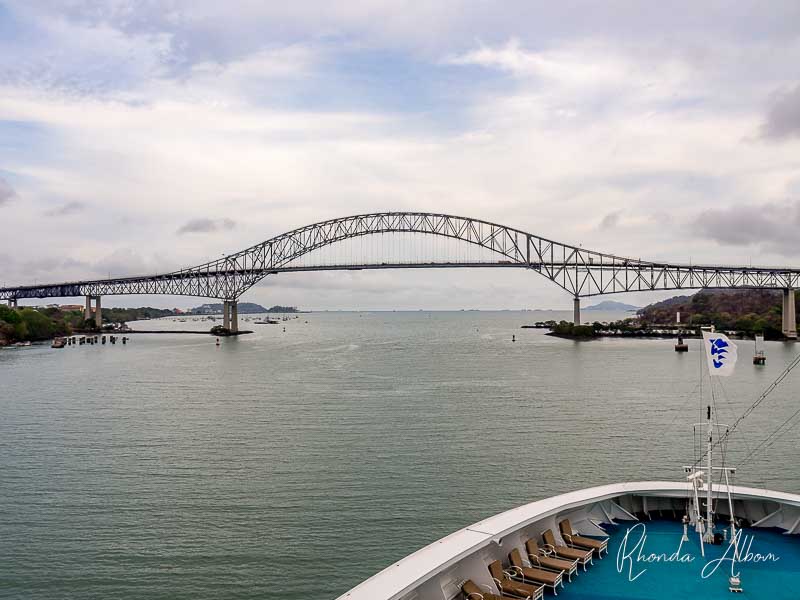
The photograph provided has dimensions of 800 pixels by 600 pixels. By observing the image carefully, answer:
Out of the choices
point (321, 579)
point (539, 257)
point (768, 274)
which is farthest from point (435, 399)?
point (768, 274)

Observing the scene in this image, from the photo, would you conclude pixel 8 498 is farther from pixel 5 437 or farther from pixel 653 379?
pixel 653 379

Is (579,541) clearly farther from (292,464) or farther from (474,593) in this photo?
(292,464)

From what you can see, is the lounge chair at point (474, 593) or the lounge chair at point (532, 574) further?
the lounge chair at point (532, 574)

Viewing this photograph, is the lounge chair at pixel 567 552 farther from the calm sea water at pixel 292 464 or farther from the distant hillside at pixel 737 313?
the distant hillside at pixel 737 313

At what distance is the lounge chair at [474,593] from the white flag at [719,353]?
4806mm

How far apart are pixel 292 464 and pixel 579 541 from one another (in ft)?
46.2

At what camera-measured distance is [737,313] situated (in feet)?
511

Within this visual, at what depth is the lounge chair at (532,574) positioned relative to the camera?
9203 millimetres

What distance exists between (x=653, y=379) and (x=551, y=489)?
1352 inches

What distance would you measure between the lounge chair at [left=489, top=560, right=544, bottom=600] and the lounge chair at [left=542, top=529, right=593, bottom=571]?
40.9 inches

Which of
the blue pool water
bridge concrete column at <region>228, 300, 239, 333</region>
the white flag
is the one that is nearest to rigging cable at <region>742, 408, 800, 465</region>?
the blue pool water

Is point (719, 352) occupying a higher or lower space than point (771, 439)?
higher

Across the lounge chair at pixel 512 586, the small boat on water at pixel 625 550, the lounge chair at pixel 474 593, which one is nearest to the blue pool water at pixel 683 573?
the small boat on water at pixel 625 550

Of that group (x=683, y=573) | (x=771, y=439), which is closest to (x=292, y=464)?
(x=683, y=573)
